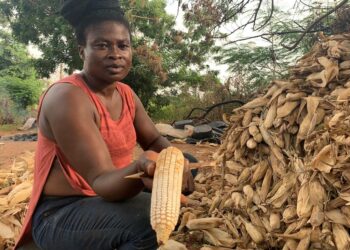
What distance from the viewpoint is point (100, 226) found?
1.80 metres

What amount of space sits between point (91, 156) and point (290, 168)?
5.10 feet

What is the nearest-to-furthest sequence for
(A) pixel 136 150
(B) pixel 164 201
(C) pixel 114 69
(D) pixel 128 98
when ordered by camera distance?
1. (B) pixel 164 201
2. (C) pixel 114 69
3. (D) pixel 128 98
4. (A) pixel 136 150

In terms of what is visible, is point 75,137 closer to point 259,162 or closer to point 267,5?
point 259,162

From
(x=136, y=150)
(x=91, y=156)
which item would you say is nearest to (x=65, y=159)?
(x=91, y=156)

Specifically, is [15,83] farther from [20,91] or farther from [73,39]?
[73,39]

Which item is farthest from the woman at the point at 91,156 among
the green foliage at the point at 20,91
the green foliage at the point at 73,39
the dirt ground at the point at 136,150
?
the green foliage at the point at 20,91

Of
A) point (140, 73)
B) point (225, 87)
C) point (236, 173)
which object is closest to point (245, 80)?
point (225, 87)

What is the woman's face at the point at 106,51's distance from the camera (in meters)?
2.01

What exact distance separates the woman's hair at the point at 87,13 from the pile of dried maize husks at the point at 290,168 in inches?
53.5

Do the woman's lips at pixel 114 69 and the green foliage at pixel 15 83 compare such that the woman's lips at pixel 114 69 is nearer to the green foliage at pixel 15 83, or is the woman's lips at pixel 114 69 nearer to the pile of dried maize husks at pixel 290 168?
the pile of dried maize husks at pixel 290 168

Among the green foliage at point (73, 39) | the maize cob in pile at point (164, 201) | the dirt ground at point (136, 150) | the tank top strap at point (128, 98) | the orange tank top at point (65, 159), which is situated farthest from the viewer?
the green foliage at point (73, 39)

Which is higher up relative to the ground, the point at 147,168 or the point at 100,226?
the point at 147,168

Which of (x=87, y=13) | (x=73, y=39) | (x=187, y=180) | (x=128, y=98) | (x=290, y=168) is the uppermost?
(x=73, y=39)

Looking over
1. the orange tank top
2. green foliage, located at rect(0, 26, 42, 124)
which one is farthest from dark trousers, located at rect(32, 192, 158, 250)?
green foliage, located at rect(0, 26, 42, 124)
